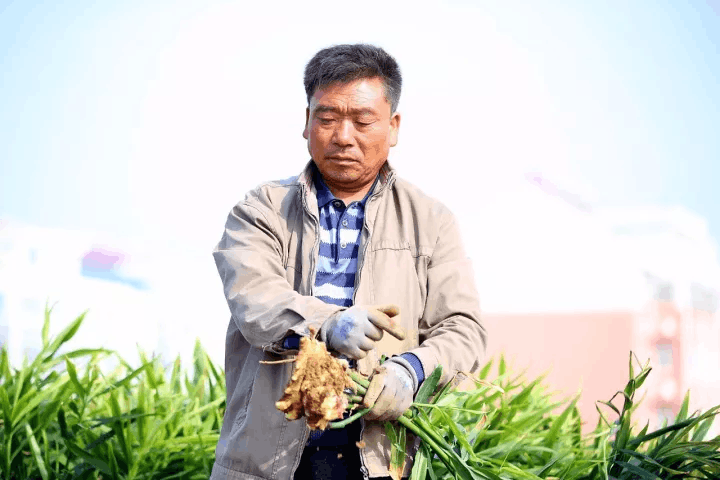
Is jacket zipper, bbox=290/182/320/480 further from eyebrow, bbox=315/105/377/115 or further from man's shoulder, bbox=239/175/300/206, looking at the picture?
eyebrow, bbox=315/105/377/115

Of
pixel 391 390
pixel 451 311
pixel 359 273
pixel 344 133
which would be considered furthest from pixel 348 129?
pixel 391 390

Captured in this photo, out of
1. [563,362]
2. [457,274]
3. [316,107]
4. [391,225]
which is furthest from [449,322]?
[563,362]

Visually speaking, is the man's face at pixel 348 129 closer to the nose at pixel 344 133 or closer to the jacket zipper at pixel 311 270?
the nose at pixel 344 133

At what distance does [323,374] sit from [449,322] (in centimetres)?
43

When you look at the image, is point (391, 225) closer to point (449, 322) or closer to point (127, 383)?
point (449, 322)

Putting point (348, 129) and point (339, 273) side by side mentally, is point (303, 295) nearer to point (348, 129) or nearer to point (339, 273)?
point (339, 273)

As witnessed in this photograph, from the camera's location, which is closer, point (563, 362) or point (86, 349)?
point (86, 349)

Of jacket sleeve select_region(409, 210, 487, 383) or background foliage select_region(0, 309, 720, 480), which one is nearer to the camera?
jacket sleeve select_region(409, 210, 487, 383)

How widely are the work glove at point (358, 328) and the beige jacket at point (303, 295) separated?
2.3 inches

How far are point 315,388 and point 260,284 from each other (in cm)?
33

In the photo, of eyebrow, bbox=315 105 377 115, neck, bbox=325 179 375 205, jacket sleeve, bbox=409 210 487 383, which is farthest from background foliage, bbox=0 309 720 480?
eyebrow, bbox=315 105 377 115

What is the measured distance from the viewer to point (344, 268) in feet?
7.11

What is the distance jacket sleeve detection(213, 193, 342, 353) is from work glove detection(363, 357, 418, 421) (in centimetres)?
17

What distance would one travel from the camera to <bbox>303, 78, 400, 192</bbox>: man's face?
2.20 m
